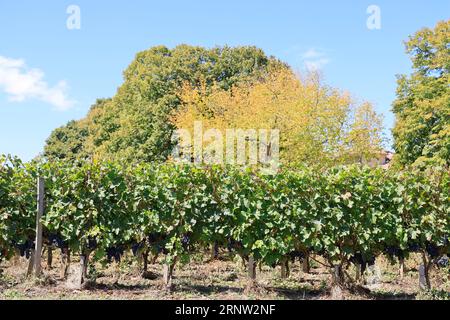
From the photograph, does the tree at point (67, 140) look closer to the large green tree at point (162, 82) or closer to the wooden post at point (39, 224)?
the large green tree at point (162, 82)

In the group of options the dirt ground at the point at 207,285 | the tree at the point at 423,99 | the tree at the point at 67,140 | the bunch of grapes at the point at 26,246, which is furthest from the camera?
the tree at the point at 67,140

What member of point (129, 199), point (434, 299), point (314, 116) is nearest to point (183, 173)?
point (129, 199)

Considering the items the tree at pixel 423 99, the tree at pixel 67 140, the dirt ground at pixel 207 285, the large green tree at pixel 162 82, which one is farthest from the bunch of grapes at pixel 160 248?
the tree at pixel 67 140

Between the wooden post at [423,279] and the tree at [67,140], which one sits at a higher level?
the tree at [67,140]

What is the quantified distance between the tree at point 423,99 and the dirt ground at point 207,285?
19.0 m

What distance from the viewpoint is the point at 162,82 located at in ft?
122

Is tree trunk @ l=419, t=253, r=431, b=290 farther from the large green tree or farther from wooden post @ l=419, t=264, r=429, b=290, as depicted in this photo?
the large green tree

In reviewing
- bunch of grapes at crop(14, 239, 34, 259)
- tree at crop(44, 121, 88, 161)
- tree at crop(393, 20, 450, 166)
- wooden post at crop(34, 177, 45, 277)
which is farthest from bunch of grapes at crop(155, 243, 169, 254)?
tree at crop(44, 121, 88, 161)

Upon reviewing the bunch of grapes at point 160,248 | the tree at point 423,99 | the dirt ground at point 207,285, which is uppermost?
the tree at point 423,99

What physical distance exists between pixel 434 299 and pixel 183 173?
4.64m

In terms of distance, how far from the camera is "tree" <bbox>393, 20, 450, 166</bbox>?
29047mm

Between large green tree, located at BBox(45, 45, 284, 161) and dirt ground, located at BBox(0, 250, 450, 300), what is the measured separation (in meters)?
23.9

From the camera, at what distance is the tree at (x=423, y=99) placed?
2905 cm

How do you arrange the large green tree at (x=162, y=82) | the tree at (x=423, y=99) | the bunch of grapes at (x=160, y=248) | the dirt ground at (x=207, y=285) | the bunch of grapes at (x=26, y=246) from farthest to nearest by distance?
1. the large green tree at (x=162, y=82)
2. the tree at (x=423, y=99)
3. the bunch of grapes at (x=26, y=246)
4. the bunch of grapes at (x=160, y=248)
5. the dirt ground at (x=207, y=285)
